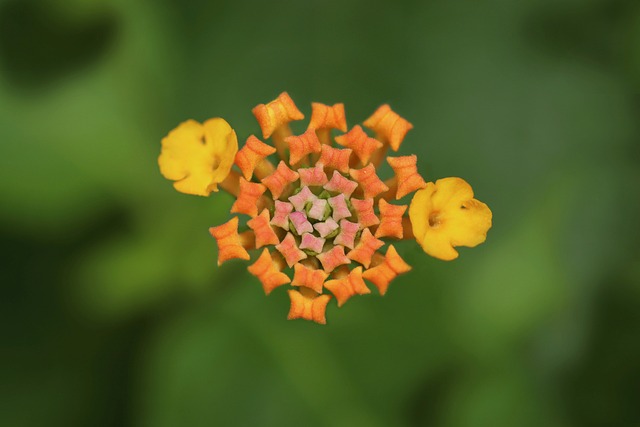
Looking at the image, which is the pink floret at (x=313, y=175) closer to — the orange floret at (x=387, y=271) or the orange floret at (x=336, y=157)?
the orange floret at (x=336, y=157)

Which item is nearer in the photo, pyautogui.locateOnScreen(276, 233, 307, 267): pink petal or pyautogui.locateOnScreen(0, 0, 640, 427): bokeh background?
pyautogui.locateOnScreen(276, 233, 307, 267): pink petal

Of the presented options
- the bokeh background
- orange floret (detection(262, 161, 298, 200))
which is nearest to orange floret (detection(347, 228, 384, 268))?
orange floret (detection(262, 161, 298, 200))

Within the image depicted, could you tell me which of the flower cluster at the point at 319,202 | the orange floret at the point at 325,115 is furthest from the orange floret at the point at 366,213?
the orange floret at the point at 325,115

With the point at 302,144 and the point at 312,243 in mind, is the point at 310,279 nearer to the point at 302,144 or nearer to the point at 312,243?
the point at 312,243

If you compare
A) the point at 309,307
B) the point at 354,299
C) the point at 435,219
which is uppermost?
the point at 435,219

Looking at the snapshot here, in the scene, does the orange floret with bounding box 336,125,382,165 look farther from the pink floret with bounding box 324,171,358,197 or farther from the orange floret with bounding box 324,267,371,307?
the orange floret with bounding box 324,267,371,307

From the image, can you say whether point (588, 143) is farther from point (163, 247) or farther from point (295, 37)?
point (163, 247)

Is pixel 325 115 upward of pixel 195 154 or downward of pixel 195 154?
upward

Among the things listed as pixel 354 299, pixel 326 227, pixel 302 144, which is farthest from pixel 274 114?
pixel 354 299

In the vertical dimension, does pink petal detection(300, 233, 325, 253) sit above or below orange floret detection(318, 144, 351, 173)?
below
